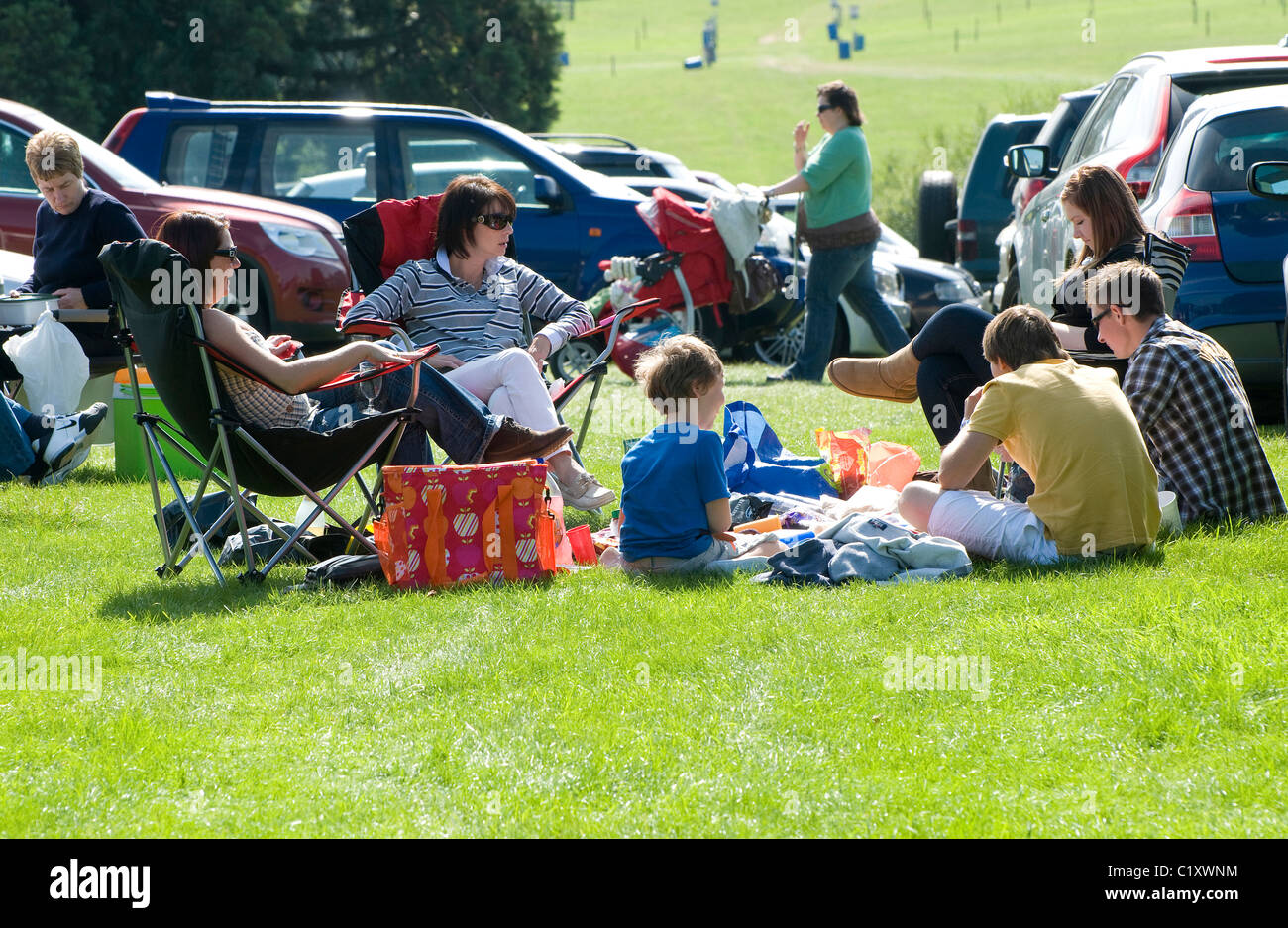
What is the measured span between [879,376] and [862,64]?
67.5 metres

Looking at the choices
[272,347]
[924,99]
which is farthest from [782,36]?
[272,347]

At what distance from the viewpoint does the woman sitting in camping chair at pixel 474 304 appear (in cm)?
573

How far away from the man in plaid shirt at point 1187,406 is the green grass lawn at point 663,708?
21 cm

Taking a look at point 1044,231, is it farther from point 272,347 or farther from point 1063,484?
point 272,347

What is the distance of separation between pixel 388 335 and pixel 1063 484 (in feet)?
9.05

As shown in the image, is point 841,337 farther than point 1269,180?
Yes

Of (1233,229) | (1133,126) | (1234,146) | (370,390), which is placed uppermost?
(1133,126)

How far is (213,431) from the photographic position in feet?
15.8

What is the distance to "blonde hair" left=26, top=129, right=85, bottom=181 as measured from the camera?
7.01 meters

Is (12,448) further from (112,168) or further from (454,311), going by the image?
(112,168)

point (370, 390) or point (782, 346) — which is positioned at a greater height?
point (370, 390)

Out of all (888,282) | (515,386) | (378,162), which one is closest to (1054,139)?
(888,282)

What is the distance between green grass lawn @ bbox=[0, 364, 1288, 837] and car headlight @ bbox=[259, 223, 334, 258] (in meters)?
5.04

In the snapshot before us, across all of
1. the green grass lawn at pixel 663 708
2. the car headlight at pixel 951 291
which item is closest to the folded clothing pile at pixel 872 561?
the green grass lawn at pixel 663 708
